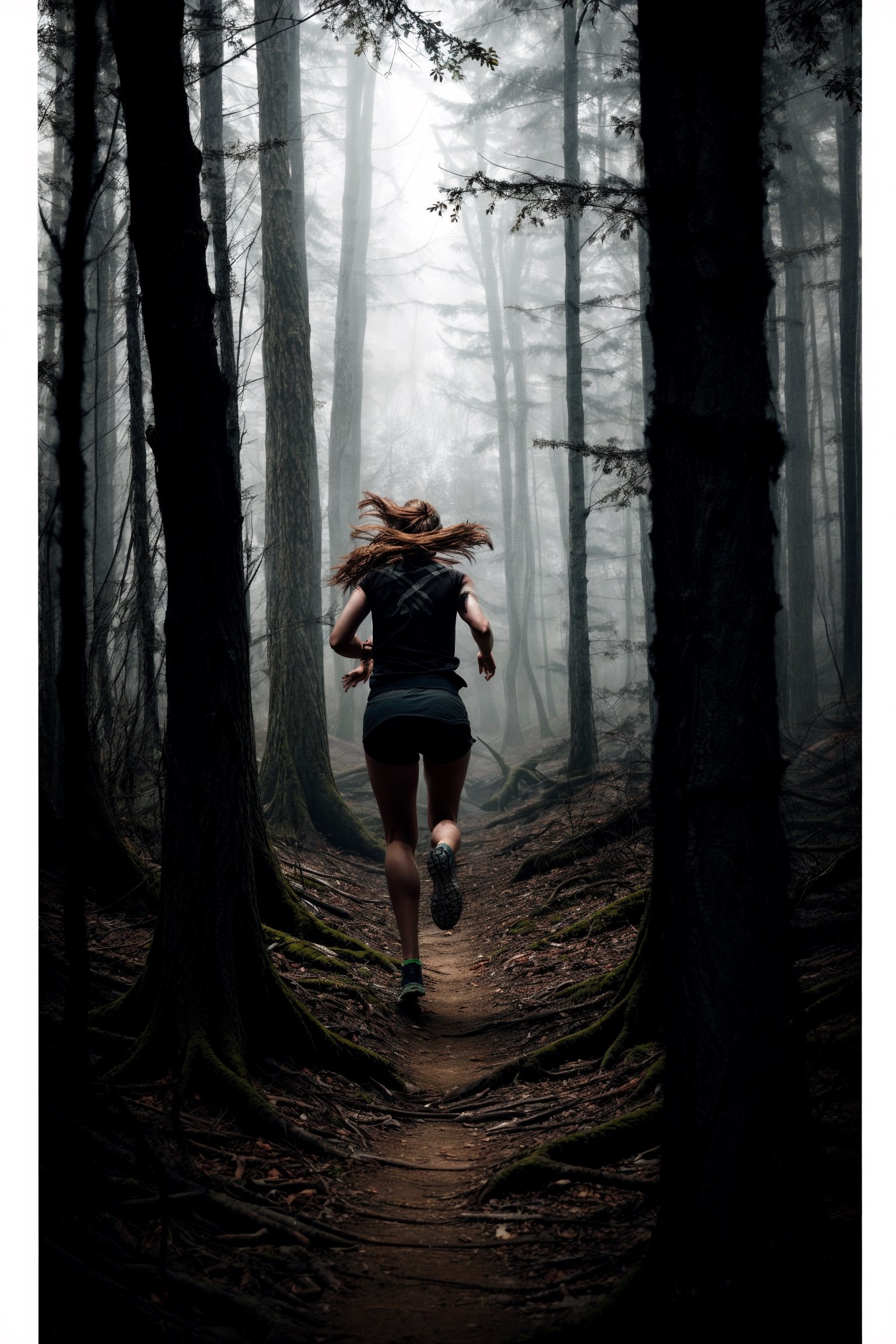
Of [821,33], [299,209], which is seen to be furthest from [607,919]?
[299,209]

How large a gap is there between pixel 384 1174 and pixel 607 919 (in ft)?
8.63

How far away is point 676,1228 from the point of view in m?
1.73

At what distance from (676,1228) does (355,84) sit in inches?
591

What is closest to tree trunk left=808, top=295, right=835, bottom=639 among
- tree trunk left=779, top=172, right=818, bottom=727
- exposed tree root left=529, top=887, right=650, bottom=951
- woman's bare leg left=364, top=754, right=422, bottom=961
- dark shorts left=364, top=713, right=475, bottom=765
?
tree trunk left=779, top=172, right=818, bottom=727

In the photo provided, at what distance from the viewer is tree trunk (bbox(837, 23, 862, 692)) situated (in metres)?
3.89

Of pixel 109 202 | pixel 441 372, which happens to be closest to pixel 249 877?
pixel 109 202

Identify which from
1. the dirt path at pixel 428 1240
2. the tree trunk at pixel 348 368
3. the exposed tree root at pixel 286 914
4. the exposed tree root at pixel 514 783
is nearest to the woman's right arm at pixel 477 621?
the exposed tree root at pixel 286 914

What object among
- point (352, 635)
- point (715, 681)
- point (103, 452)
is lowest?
point (715, 681)

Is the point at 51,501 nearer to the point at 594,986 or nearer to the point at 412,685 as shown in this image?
the point at 412,685

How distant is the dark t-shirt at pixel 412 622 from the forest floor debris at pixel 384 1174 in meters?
1.47

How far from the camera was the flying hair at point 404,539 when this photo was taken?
415 cm

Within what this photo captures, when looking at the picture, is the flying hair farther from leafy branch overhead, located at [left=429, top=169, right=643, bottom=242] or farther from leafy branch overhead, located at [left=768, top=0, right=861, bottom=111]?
leafy branch overhead, located at [left=768, top=0, right=861, bottom=111]

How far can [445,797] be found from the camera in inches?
165
